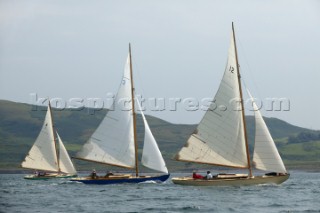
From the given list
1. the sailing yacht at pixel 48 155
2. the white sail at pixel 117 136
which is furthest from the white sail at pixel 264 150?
the sailing yacht at pixel 48 155

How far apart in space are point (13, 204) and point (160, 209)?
14.3 m

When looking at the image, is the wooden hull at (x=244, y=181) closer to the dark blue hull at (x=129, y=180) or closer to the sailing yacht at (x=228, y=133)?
the sailing yacht at (x=228, y=133)

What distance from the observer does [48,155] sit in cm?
11438

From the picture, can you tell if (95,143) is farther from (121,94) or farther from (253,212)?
(253,212)

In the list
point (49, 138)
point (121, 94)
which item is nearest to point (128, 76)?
point (121, 94)

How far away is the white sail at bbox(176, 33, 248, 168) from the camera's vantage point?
7288 centimetres

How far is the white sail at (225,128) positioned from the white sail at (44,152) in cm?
4435

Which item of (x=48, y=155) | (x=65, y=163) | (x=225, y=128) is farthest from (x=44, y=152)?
(x=225, y=128)

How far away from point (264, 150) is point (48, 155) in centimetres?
5256

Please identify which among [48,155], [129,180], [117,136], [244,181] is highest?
[117,136]

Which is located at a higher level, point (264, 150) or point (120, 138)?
point (120, 138)

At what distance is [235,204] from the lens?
2327 inches

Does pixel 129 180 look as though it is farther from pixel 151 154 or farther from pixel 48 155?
pixel 48 155

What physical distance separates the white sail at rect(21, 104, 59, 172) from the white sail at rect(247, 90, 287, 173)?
48.8 meters
